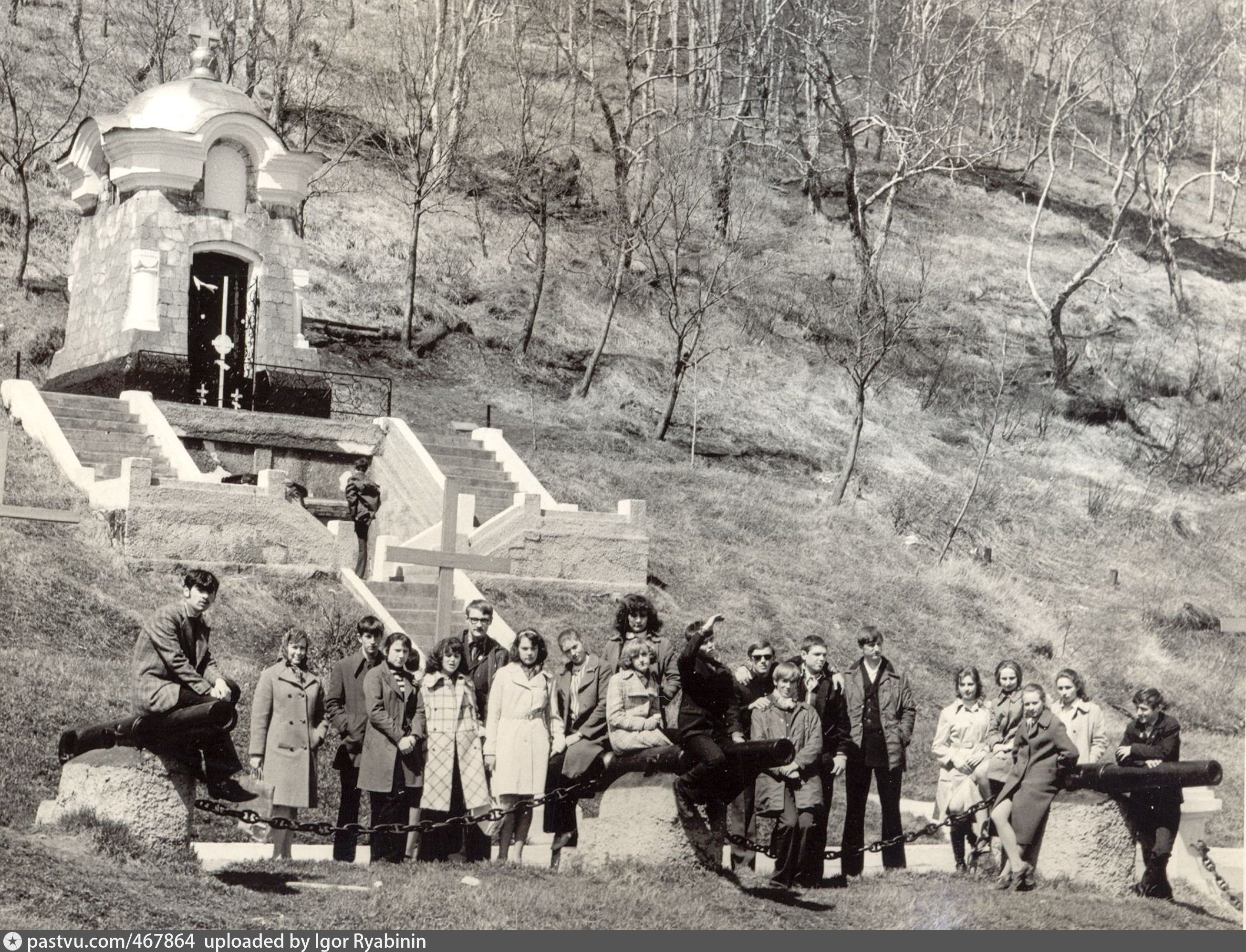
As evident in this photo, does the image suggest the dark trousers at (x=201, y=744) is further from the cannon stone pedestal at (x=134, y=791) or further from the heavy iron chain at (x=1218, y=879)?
the heavy iron chain at (x=1218, y=879)

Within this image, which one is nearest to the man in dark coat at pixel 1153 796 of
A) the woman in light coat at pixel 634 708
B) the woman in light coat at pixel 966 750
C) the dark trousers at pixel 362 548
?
the woman in light coat at pixel 966 750

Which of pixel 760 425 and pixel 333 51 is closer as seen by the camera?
pixel 760 425

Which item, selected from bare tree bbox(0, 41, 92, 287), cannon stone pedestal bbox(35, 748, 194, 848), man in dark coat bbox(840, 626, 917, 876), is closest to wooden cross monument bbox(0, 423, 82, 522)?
cannon stone pedestal bbox(35, 748, 194, 848)

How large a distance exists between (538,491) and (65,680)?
26.2 ft

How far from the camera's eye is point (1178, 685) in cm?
2250

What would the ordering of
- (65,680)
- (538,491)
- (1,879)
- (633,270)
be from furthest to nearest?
1. (633,270)
2. (538,491)
3. (65,680)
4. (1,879)

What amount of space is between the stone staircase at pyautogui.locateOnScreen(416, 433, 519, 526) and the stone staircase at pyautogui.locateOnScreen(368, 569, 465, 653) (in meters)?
2.34

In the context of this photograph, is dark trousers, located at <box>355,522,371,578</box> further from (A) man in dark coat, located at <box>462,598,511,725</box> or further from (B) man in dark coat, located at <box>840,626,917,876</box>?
(B) man in dark coat, located at <box>840,626,917,876</box>

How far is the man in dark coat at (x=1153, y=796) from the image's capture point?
35.5ft

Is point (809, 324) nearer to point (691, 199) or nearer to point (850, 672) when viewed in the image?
point (691, 199)

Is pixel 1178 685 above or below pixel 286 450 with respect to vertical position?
below

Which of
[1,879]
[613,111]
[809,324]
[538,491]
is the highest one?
[613,111]

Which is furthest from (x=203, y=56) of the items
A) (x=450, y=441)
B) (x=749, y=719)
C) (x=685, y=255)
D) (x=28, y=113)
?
(x=749, y=719)

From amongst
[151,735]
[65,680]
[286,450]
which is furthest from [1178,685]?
[151,735]
